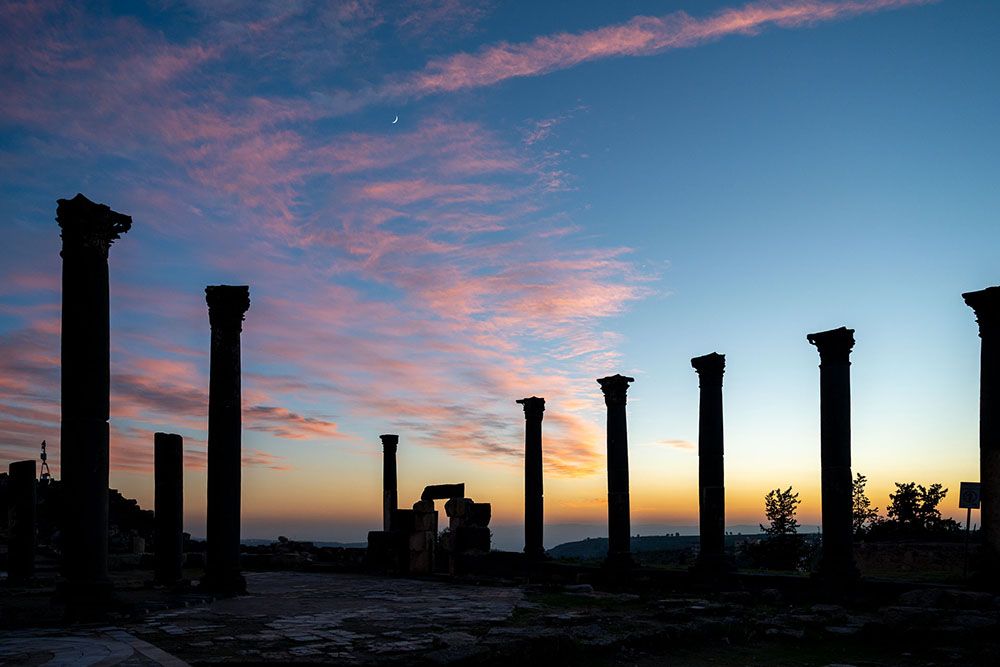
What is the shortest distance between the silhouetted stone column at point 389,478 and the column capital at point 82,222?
87.2 ft

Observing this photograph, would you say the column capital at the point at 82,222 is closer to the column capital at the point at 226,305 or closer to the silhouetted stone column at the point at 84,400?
the silhouetted stone column at the point at 84,400

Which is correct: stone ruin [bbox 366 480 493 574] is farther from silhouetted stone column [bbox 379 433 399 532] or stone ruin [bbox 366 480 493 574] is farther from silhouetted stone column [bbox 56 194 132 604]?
silhouetted stone column [bbox 56 194 132 604]

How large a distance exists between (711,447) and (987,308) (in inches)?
338

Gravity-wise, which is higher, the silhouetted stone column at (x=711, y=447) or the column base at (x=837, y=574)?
the silhouetted stone column at (x=711, y=447)

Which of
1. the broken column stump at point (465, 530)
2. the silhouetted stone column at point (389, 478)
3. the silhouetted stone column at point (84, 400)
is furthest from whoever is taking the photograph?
the silhouetted stone column at point (389, 478)

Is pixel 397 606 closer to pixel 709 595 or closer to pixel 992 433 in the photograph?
pixel 709 595

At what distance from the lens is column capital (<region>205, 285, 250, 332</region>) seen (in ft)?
68.3

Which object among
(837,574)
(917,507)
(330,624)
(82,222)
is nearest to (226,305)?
(82,222)

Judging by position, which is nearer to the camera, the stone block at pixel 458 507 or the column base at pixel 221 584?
the column base at pixel 221 584

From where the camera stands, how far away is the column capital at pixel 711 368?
78.9ft

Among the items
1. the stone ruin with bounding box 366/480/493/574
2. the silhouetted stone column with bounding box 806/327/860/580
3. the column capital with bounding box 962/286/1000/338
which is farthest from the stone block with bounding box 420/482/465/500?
the column capital with bounding box 962/286/1000/338

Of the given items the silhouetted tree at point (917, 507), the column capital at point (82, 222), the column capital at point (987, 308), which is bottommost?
the silhouetted tree at point (917, 507)

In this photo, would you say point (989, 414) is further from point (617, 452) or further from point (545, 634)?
point (617, 452)

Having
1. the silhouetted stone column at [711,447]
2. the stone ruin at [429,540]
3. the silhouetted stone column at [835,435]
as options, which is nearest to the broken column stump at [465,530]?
the stone ruin at [429,540]
